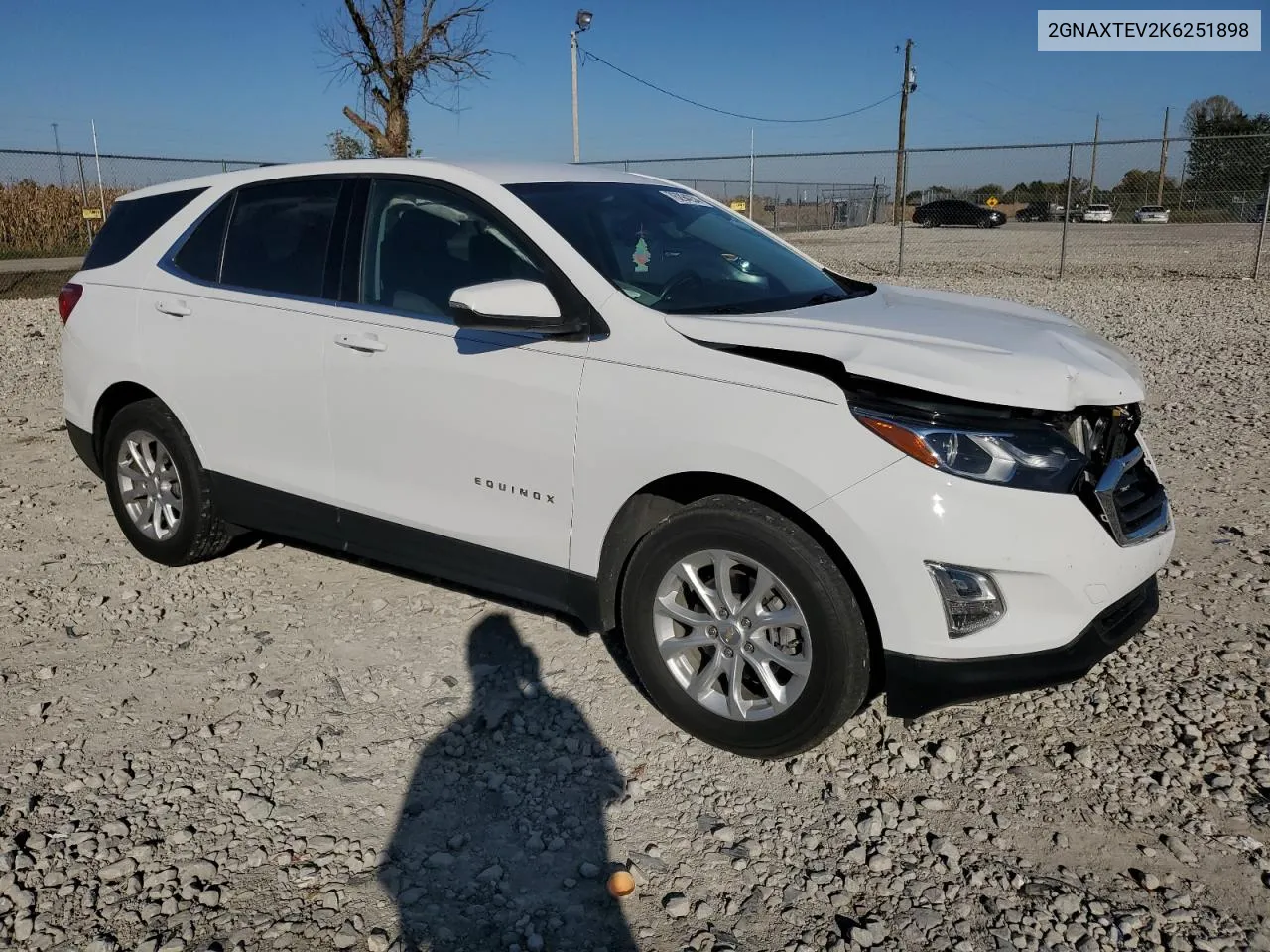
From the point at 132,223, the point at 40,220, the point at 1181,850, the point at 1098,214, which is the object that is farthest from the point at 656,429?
the point at 1098,214

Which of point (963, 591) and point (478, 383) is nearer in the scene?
point (963, 591)

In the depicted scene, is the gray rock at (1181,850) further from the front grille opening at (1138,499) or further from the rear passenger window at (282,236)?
the rear passenger window at (282,236)

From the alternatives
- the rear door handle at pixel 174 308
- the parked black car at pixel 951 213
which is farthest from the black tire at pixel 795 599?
the parked black car at pixel 951 213

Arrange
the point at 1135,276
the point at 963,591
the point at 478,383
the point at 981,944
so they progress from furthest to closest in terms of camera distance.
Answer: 1. the point at 1135,276
2. the point at 478,383
3. the point at 963,591
4. the point at 981,944

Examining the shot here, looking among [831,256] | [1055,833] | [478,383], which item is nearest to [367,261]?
[478,383]

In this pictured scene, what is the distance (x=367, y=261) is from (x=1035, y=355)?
244 cm

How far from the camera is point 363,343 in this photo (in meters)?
3.84

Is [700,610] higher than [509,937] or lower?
higher

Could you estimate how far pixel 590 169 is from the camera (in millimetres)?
4352

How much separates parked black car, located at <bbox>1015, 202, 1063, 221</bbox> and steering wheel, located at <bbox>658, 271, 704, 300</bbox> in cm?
2688

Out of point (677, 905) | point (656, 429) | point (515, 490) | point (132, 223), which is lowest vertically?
point (677, 905)

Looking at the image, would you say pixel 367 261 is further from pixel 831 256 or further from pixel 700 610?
pixel 831 256

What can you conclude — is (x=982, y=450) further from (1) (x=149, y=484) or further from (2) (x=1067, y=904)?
(1) (x=149, y=484)

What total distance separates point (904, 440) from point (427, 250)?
6.53ft
